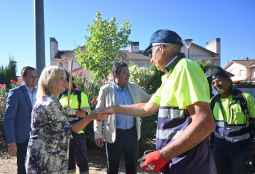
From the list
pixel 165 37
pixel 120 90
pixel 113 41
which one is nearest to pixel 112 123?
pixel 120 90

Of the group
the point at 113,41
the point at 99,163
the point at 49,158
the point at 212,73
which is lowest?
the point at 99,163

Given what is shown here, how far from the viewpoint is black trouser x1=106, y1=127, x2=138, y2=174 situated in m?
6.38

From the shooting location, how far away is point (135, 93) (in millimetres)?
6598

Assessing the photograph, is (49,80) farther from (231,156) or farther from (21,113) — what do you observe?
(231,156)

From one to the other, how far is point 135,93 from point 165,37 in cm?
347

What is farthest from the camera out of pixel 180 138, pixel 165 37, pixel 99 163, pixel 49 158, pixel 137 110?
pixel 99 163

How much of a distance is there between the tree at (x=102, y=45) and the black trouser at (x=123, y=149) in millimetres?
28069

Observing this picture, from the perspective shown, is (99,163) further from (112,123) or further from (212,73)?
(212,73)

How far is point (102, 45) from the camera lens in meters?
35.2

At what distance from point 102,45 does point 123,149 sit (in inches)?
1150

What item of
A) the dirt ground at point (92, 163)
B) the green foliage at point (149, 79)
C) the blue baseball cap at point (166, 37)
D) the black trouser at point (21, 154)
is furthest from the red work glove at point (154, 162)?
the green foliage at point (149, 79)

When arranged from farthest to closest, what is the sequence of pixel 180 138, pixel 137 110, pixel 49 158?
pixel 49 158 → pixel 137 110 → pixel 180 138

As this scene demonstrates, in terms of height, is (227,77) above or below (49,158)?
above

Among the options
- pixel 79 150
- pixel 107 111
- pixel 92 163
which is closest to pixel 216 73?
pixel 107 111
